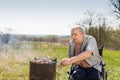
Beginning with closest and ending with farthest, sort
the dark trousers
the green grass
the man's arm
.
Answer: the man's arm → the dark trousers → the green grass

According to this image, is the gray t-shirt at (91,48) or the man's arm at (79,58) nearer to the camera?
the man's arm at (79,58)

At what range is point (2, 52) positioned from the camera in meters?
12.2

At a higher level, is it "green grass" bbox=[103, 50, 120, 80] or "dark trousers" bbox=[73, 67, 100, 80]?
"dark trousers" bbox=[73, 67, 100, 80]

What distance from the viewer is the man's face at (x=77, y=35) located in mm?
4316

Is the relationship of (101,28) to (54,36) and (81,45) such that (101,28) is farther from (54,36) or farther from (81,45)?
(81,45)

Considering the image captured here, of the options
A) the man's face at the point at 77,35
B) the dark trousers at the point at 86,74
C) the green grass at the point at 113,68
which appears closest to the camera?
the man's face at the point at 77,35

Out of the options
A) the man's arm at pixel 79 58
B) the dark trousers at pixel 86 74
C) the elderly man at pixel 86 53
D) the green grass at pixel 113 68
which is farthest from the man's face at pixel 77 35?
the green grass at pixel 113 68

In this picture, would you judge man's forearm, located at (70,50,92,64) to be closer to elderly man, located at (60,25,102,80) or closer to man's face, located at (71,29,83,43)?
elderly man, located at (60,25,102,80)

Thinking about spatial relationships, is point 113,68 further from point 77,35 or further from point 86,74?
point 77,35

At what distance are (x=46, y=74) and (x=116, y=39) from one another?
26261 mm

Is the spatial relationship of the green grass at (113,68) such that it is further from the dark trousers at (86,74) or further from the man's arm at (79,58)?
the man's arm at (79,58)

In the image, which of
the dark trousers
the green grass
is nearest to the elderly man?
the dark trousers

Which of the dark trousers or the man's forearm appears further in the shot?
the dark trousers

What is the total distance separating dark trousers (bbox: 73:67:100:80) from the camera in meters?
4.49
